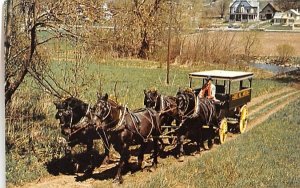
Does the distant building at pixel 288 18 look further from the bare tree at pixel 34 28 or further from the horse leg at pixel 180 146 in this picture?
the bare tree at pixel 34 28

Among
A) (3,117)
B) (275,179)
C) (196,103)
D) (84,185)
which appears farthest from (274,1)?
(3,117)

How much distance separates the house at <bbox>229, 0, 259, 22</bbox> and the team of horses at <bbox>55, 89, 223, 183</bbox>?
0.41 metres

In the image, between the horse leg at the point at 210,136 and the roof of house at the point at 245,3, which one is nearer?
the roof of house at the point at 245,3

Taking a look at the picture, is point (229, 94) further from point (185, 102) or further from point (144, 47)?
point (144, 47)

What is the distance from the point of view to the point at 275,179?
2.73 metres

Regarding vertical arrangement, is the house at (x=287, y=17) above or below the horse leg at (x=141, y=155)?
above

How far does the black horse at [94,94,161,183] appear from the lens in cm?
Result: 276

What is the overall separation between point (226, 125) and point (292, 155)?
337mm

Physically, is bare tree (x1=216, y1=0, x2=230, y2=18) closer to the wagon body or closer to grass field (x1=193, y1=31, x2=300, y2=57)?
grass field (x1=193, y1=31, x2=300, y2=57)

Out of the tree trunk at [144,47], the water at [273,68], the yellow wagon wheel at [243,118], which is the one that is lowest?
the yellow wagon wheel at [243,118]

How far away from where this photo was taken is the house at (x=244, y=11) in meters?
2.81

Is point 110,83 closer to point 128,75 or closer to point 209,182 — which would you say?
point 128,75

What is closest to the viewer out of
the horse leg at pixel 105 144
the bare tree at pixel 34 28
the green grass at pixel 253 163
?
the green grass at pixel 253 163

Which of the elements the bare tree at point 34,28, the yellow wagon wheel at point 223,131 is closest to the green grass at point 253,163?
the yellow wagon wheel at point 223,131
